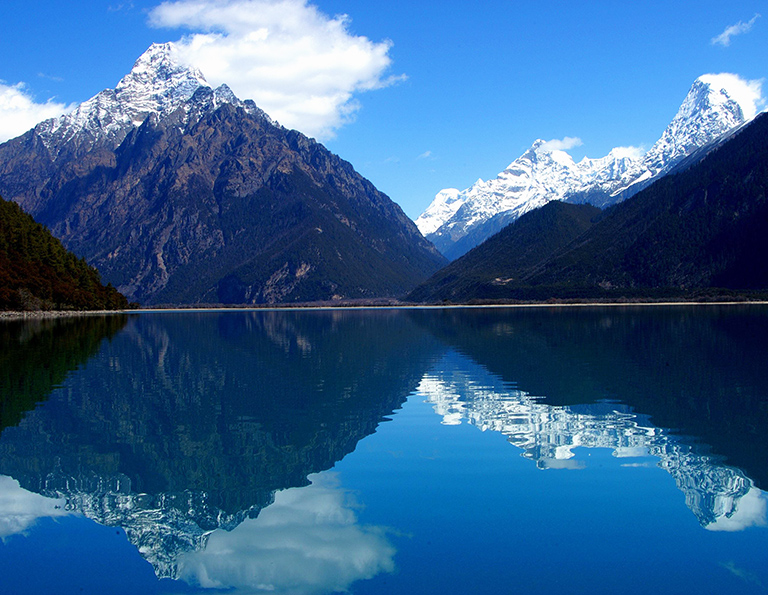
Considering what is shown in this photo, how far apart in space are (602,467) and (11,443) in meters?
20.7

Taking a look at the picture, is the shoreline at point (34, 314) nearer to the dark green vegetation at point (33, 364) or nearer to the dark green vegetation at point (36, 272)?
the dark green vegetation at point (36, 272)

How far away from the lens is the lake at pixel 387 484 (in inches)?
546

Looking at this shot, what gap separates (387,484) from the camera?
1950cm

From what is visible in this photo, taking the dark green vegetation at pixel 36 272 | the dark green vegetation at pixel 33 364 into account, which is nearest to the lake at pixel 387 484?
the dark green vegetation at pixel 33 364

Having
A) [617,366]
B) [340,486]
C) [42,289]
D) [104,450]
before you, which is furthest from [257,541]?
[42,289]

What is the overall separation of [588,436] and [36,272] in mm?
153830

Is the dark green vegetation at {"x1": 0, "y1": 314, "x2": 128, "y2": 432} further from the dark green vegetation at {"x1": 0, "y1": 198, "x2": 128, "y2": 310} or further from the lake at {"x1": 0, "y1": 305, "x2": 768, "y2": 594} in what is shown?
the dark green vegetation at {"x1": 0, "y1": 198, "x2": 128, "y2": 310}

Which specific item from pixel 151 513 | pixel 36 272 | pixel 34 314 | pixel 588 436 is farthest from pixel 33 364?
pixel 36 272

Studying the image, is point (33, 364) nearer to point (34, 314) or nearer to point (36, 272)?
point (34, 314)

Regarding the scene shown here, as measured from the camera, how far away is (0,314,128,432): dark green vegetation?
32.1 meters

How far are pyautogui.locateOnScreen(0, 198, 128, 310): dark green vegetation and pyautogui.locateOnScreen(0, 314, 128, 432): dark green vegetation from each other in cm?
6878

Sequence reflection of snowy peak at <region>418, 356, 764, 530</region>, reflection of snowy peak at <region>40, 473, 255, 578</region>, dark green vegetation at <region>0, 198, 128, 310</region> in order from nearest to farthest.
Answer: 1. reflection of snowy peak at <region>40, 473, 255, 578</region>
2. reflection of snowy peak at <region>418, 356, 764, 530</region>
3. dark green vegetation at <region>0, 198, 128, 310</region>

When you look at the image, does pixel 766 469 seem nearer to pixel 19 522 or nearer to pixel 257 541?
pixel 257 541

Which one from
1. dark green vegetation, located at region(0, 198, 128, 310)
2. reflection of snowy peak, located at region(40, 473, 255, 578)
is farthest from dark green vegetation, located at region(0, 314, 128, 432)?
dark green vegetation, located at region(0, 198, 128, 310)
